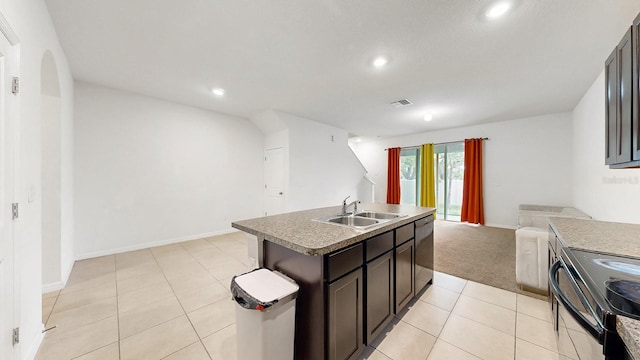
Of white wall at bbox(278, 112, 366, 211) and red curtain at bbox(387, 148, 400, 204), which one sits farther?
red curtain at bbox(387, 148, 400, 204)

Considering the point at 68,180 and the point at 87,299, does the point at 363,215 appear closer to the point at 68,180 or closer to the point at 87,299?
the point at 87,299

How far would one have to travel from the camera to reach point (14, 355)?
128 cm

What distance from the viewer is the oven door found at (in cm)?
75

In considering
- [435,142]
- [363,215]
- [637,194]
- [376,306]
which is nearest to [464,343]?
[376,306]

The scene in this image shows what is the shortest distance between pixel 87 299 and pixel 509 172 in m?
7.57

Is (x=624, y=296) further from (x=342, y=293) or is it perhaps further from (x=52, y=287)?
(x=52, y=287)

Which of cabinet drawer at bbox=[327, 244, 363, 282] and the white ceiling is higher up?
the white ceiling

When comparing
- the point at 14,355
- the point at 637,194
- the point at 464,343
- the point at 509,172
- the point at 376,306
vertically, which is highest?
the point at 509,172

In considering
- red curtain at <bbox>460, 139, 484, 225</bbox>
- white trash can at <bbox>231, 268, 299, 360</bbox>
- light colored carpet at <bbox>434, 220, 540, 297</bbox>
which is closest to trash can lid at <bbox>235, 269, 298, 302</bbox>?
white trash can at <bbox>231, 268, 299, 360</bbox>

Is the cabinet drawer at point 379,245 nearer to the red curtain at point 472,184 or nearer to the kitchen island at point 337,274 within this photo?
the kitchen island at point 337,274

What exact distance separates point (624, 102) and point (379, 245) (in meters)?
1.68

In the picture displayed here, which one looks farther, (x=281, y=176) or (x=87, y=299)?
(x=281, y=176)

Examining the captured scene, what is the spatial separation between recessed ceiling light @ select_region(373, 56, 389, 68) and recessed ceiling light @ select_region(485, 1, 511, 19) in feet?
3.19

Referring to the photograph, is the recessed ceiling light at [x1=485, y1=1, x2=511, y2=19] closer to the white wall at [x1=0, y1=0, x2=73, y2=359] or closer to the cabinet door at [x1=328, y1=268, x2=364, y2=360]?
the cabinet door at [x1=328, y1=268, x2=364, y2=360]
